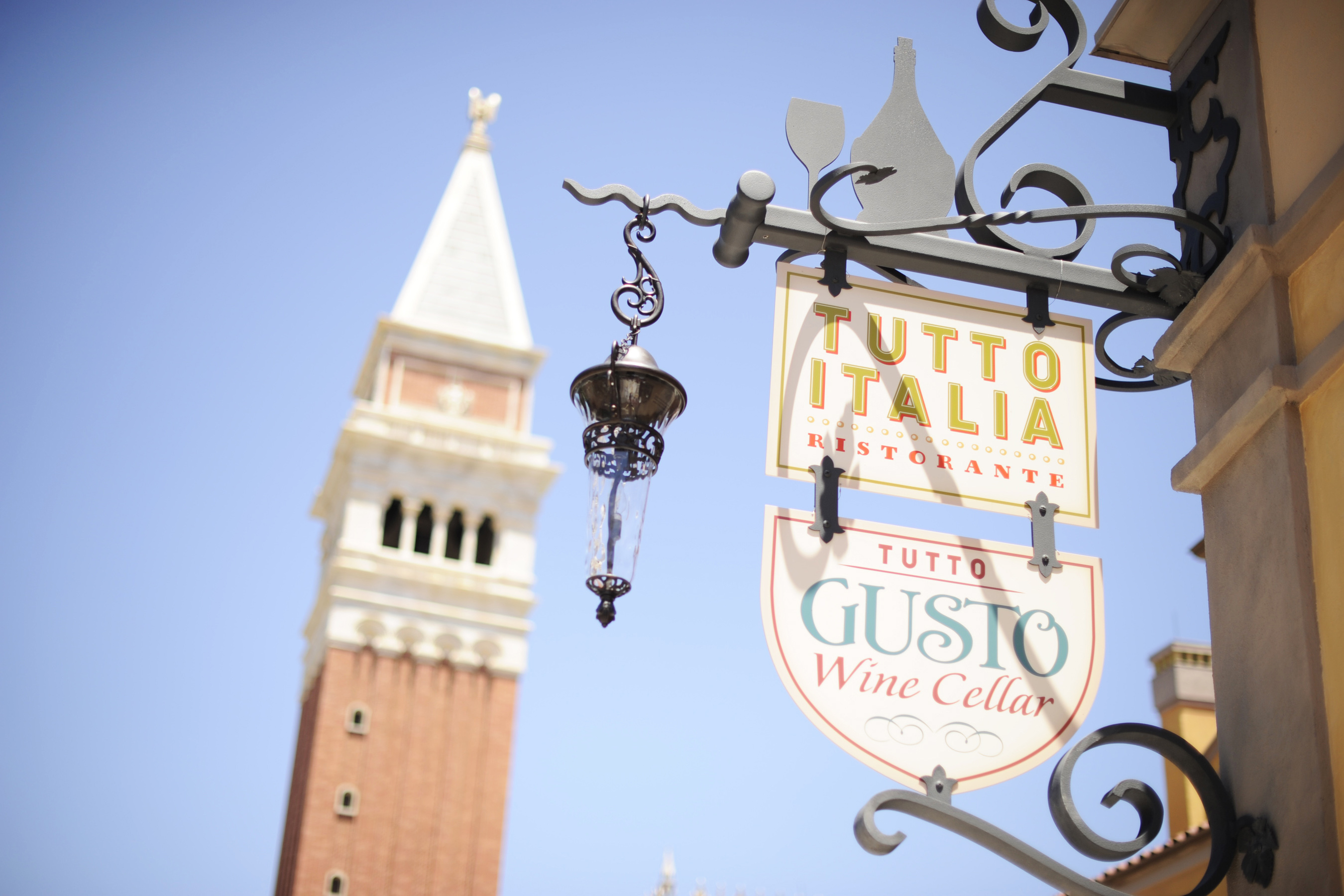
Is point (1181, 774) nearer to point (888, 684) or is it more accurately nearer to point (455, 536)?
point (888, 684)

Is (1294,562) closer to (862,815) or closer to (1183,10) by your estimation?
(862,815)

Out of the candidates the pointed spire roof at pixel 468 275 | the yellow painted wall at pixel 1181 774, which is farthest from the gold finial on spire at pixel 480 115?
the yellow painted wall at pixel 1181 774

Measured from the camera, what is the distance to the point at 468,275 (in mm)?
40188

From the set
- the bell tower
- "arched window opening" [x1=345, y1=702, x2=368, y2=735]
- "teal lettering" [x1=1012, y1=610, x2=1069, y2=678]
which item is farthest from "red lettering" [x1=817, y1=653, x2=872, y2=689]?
"arched window opening" [x1=345, y1=702, x2=368, y2=735]

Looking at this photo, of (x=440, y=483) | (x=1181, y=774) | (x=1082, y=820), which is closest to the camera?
(x=1082, y=820)

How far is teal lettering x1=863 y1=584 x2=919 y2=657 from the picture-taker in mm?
3477

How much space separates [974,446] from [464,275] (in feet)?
122

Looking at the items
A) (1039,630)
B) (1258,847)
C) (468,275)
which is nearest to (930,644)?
(1039,630)

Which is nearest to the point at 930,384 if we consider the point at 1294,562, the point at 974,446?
the point at 974,446

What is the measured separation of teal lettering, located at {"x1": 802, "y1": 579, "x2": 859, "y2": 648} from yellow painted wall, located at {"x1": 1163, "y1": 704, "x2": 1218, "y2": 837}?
9772mm

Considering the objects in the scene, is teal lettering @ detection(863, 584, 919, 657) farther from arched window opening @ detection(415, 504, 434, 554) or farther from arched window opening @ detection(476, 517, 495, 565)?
arched window opening @ detection(415, 504, 434, 554)

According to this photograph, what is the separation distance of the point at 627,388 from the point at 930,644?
103 centimetres

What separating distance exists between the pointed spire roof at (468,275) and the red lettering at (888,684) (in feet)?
118

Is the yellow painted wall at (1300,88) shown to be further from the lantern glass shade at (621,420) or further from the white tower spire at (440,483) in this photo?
the white tower spire at (440,483)
